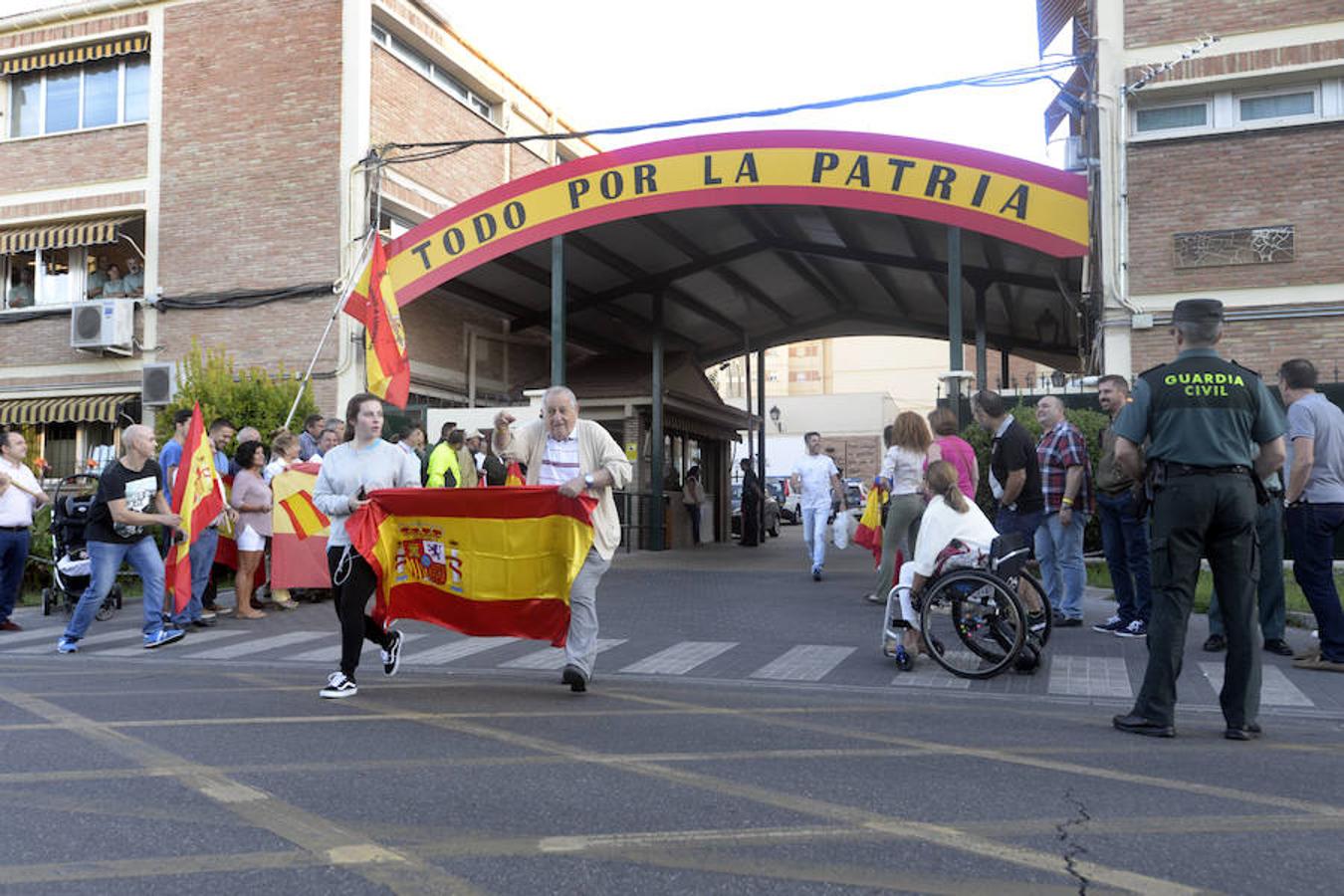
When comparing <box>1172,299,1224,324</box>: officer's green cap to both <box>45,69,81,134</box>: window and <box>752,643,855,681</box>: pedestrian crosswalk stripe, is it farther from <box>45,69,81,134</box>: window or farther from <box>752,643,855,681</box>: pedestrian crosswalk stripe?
<box>45,69,81,134</box>: window

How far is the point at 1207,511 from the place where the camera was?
205 inches

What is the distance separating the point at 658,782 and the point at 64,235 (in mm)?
18908

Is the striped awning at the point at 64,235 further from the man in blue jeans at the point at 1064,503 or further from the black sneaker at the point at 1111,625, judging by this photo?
the black sneaker at the point at 1111,625

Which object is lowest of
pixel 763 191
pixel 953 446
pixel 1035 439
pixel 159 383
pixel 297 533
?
pixel 297 533

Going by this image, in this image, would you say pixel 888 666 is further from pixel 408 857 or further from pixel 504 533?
pixel 408 857

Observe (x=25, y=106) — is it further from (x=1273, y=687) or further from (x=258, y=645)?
(x=1273, y=687)

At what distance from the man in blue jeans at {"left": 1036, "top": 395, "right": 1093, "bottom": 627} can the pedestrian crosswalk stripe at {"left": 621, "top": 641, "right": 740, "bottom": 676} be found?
9.23 ft

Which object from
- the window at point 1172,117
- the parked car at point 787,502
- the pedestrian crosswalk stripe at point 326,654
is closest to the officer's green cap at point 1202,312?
the pedestrian crosswalk stripe at point 326,654

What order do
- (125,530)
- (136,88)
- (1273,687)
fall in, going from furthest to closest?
(136,88) < (125,530) < (1273,687)

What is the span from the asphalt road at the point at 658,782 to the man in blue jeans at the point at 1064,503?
1.32m

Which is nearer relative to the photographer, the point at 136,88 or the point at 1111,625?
the point at 1111,625

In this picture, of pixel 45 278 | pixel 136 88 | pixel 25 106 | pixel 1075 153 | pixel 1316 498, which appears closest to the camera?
pixel 1316 498

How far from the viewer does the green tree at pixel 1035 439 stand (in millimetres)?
12820

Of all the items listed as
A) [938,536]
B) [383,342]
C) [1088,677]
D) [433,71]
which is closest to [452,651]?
[938,536]
